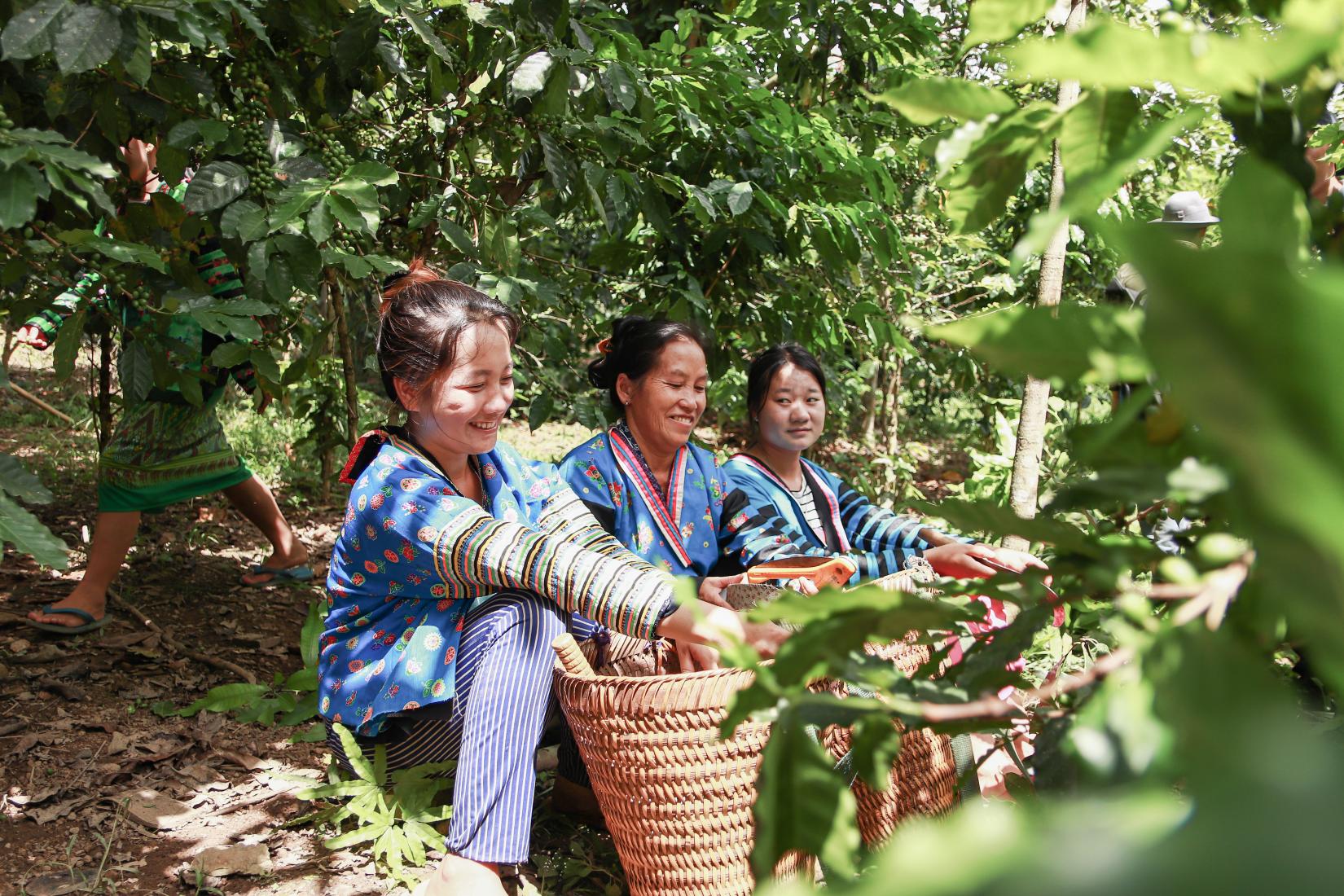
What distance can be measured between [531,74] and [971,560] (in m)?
1.37

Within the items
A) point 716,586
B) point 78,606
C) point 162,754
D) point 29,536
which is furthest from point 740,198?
point 78,606

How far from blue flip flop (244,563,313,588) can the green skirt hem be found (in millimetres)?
324

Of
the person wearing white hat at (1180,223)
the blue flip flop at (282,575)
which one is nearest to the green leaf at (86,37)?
the blue flip flop at (282,575)

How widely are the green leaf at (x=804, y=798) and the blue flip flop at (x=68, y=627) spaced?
9.61ft

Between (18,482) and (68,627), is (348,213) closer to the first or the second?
(18,482)

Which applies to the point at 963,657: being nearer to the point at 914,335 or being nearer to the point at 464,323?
the point at 464,323

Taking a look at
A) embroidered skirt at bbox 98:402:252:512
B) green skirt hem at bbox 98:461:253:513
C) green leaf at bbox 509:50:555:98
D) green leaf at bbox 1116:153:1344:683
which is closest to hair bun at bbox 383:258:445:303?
green leaf at bbox 509:50:555:98

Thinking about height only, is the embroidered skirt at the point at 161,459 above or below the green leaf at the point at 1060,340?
below

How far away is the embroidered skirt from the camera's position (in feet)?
10.2

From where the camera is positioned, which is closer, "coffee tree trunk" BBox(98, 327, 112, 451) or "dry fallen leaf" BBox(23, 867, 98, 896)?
"dry fallen leaf" BBox(23, 867, 98, 896)

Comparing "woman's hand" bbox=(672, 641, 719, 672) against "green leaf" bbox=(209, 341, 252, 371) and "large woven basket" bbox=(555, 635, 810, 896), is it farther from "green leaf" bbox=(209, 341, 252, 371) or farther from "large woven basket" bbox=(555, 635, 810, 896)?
"green leaf" bbox=(209, 341, 252, 371)

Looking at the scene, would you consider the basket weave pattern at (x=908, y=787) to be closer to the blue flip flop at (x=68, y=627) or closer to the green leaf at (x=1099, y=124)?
the green leaf at (x=1099, y=124)

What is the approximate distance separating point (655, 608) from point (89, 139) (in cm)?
158

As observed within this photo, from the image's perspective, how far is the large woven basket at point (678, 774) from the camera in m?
1.66
